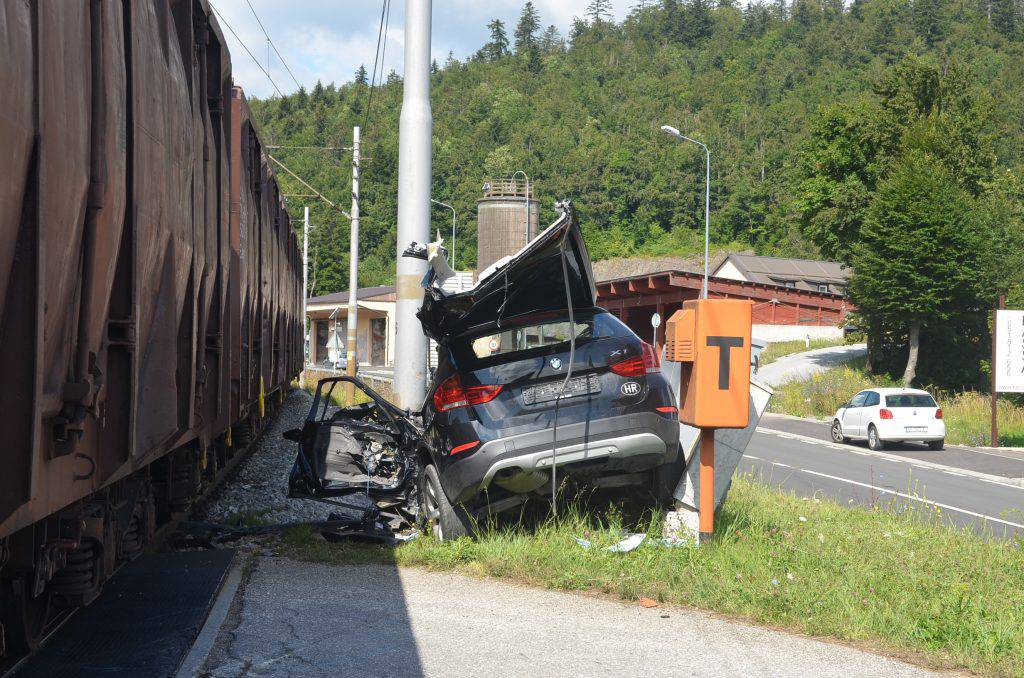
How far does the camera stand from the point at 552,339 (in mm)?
7551

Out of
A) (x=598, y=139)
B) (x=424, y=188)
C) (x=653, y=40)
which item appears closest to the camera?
(x=424, y=188)

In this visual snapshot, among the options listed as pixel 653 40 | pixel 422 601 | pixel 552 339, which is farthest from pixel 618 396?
pixel 653 40

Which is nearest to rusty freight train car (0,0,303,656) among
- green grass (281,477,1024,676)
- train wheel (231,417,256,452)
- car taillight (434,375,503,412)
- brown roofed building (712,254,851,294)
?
car taillight (434,375,503,412)

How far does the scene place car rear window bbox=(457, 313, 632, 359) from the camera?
24.7 feet

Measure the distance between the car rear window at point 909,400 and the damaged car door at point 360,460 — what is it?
19203mm

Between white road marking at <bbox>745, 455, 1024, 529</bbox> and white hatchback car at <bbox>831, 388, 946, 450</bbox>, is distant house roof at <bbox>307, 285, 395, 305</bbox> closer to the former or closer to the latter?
white hatchback car at <bbox>831, 388, 946, 450</bbox>

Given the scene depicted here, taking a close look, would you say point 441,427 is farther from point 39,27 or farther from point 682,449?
point 39,27

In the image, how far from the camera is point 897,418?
82.3 feet

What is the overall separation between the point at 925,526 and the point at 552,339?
14.5 feet

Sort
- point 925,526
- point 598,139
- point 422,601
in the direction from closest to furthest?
point 422,601 → point 925,526 → point 598,139

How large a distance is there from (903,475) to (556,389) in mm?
13828

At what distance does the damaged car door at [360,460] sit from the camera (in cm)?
890

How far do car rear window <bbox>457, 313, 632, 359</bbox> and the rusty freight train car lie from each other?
1.91 m

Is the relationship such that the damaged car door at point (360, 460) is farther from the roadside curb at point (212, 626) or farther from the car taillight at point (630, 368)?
the car taillight at point (630, 368)
